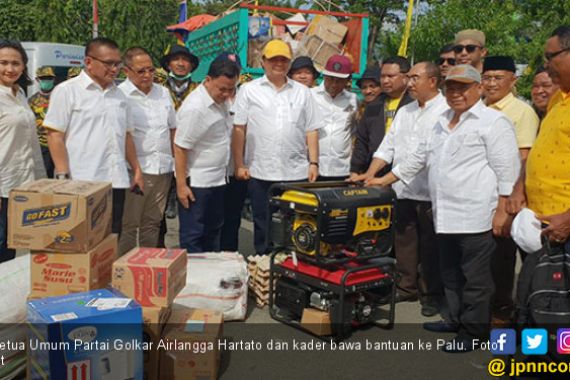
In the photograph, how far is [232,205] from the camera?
559 cm

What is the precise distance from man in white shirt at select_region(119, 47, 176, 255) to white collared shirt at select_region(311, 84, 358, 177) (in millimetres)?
1414

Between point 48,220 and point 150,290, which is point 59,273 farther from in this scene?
point 150,290

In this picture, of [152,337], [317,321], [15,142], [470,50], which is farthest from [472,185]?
[15,142]

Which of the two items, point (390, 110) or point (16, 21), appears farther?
point (16, 21)

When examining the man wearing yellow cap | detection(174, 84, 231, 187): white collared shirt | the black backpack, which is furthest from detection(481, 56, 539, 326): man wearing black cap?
the man wearing yellow cap

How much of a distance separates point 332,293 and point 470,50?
2.81 m

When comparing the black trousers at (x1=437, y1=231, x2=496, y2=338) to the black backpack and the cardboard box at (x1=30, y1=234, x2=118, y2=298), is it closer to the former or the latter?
the black backpack

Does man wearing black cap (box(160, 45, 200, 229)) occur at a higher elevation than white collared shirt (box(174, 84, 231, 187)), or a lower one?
higher

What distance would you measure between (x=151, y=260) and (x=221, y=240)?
7.48 feet

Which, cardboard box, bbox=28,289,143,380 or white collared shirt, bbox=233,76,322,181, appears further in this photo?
white collared shirt, bbox=233,76,322,181

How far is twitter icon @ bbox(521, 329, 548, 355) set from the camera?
10.6 ft

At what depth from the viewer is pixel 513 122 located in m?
4.47

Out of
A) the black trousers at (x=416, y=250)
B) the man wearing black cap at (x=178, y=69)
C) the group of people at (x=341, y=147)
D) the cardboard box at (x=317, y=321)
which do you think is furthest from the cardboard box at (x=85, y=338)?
the man wearing black cap at (x=178, y=69)

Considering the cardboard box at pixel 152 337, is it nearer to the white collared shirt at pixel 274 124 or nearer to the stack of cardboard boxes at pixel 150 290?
the stack of cardboard boxes at pixel 150 290
